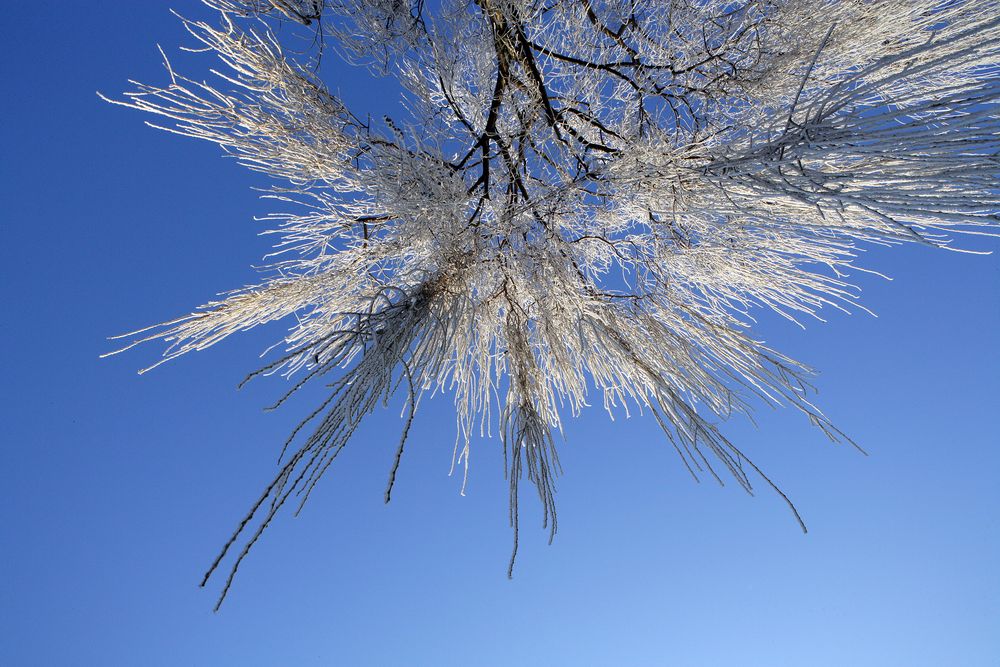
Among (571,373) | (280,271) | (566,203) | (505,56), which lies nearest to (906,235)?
(566,203)

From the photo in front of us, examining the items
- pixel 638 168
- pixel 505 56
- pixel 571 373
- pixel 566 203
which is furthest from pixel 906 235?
pixel 505 56

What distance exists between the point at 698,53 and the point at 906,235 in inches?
30.6

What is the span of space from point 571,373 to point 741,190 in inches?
27.9

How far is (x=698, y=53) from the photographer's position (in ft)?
5.18

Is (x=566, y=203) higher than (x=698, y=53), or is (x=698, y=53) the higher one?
(x=698, y=53)

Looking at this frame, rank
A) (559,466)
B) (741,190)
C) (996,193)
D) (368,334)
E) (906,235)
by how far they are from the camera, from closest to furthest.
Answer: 1. (996,193)
2. (906,235)
3. (741,190)
4. (368,334)
5. (559,466)

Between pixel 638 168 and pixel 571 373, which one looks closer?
pixel 638 168

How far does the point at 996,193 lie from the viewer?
2.79 feet

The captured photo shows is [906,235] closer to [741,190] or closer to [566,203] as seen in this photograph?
[741,190]

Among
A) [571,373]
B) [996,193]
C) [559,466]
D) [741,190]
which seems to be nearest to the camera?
[996,193]

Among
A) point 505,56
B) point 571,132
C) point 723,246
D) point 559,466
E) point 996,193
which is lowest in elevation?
point 559,466

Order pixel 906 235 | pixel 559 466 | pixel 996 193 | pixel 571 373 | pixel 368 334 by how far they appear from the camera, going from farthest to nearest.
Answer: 1. pixel 571 373
2. pixel 559 466
3. pixel 368 334
4. pixel 906 235
5. pixel 996 193

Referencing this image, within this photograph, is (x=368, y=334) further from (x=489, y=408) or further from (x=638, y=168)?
(x=638, y=168)

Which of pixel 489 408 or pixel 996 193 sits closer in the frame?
pixel 996 193
